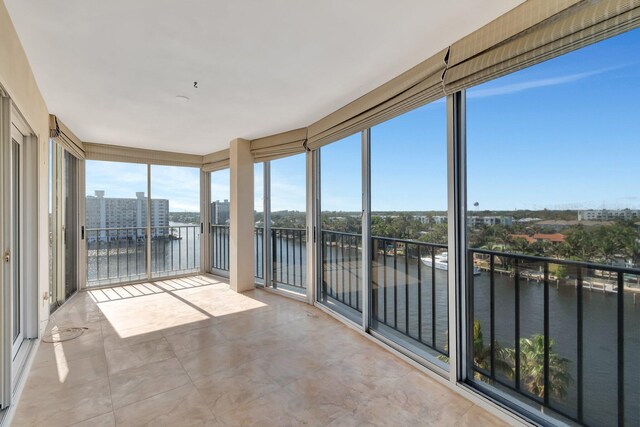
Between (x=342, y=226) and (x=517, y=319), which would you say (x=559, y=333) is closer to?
(x=517, y=319)

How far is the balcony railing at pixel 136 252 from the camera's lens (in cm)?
461

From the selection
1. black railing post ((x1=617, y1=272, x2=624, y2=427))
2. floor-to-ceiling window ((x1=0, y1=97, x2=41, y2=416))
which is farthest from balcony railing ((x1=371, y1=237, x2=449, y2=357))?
floor-to-ceiling window ((x1=0, y1=97, x2=41, y2=416))

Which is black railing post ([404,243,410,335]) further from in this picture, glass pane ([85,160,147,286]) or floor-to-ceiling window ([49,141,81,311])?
Answer: glass pane ([85,160,147,286])

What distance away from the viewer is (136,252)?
16.2ft

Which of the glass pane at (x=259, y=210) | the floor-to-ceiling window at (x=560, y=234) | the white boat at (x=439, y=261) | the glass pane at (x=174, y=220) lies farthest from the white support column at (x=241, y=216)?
the floor-to-ceiling window at (x=560, y=234)

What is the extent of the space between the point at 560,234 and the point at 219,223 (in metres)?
4.89

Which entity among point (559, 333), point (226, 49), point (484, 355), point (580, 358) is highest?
point (226, 49)

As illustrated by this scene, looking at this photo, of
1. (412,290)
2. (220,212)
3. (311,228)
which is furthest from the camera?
(220,212)

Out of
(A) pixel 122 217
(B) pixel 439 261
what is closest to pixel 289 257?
(B) pixel 439 261

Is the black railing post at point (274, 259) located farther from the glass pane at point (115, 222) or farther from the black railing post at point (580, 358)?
the black railing post at point (580, 358)

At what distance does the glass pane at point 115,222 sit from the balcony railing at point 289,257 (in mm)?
2371

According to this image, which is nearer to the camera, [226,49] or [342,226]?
[226,49]

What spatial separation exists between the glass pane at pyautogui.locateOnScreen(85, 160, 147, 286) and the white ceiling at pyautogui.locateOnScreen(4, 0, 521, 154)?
1676 millimetres

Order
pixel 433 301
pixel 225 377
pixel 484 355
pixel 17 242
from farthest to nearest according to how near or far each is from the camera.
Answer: pixel 433 301 → pixel 17 242 → pixel 225 377 → pixel 484 355
